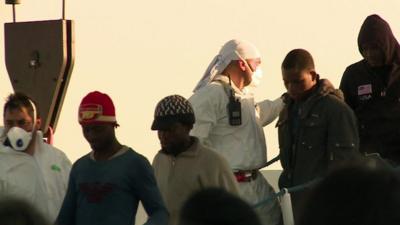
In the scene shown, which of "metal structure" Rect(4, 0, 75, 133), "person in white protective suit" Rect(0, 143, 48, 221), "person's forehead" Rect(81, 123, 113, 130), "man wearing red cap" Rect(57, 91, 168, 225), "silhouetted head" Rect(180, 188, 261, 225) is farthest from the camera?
"metal structure" Rect(4, 0, 75, 133)

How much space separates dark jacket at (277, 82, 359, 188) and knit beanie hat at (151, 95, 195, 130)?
0.93m

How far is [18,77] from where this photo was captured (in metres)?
8.91

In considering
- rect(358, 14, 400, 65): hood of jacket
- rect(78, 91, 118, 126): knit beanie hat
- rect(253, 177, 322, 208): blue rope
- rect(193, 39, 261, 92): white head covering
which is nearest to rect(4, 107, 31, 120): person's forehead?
rect(78, 91, 118, 126): knit beanie hat

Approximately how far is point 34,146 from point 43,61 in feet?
6.10

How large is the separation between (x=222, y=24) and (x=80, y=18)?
3.90ft

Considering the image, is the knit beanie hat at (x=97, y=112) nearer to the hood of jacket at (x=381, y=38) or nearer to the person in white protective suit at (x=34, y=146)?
the person in white protective suit at (x=34, y=146)

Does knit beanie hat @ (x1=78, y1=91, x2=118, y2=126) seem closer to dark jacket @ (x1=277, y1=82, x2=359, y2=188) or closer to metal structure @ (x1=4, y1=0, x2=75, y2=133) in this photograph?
dark jacket @ (x1=277, y1=82, x2=359, y2=188)

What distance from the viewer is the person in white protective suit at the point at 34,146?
694 centimetres

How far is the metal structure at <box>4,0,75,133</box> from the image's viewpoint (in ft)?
28.5

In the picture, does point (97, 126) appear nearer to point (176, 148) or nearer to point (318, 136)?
point (176, 148)

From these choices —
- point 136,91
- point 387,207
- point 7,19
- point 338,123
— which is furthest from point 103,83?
point 387,207

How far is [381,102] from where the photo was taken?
772cm

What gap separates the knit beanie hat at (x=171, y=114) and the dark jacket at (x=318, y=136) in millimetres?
930

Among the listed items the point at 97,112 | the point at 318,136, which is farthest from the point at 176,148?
the point at 318,136
